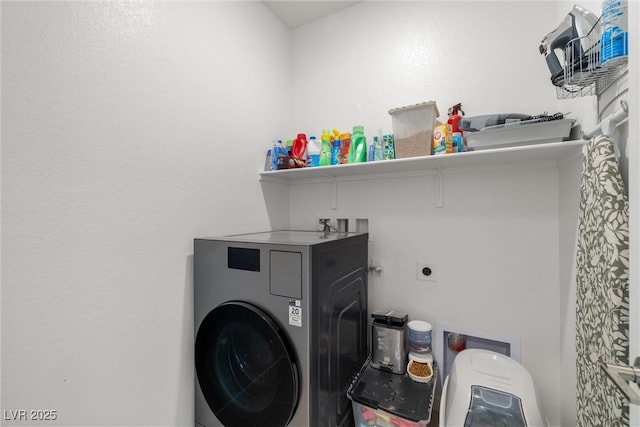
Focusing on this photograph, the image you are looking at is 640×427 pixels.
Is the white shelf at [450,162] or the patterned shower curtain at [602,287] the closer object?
the patterned shower curtain at [602,287]

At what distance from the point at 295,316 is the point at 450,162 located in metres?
1.21

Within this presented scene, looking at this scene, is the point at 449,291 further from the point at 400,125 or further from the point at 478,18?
the point at 478,18

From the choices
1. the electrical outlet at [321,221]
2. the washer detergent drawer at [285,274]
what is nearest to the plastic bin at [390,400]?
the washer detergent drawer at [285,274]

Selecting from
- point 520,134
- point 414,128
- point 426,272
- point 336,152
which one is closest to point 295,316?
point 426,272

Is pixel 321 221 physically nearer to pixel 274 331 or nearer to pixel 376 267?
pixel 376 267

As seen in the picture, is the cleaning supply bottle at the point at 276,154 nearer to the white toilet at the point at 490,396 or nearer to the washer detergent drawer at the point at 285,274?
the washer detergent drawer at the point at 285,274

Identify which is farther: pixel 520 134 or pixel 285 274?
pixel 520 134

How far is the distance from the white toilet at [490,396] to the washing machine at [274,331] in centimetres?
53

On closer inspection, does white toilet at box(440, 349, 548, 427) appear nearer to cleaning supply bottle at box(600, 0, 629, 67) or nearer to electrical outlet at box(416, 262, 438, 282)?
electrical outlet at box(416, 262, 438, 282)

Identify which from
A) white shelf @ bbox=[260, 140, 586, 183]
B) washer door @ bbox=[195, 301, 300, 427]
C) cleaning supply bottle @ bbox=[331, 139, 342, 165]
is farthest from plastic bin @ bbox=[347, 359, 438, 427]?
cleaning supply bottle @ bbox=[331, 139, 342, 165]

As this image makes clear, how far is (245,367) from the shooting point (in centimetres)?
135

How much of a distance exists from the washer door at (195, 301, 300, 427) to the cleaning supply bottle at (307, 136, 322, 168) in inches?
42.0

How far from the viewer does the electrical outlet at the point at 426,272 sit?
1698 millimetres

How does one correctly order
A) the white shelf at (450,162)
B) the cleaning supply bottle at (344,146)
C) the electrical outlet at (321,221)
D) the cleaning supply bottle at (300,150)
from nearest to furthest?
the white shelf at (450,162) < the cleaning supply bottle at (344,146) < the cleaning supply bottle at (300,150) < the electrical outlet at (321,221)
